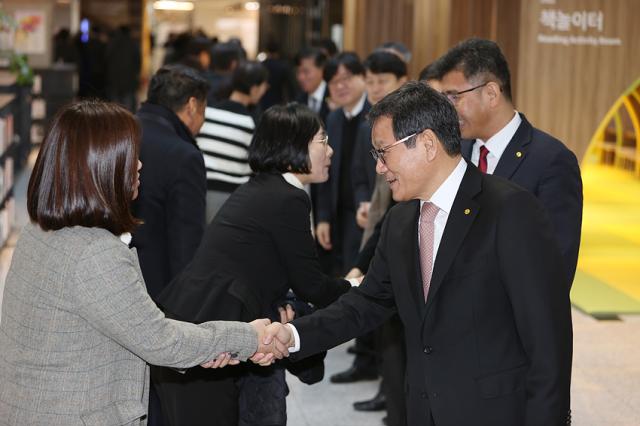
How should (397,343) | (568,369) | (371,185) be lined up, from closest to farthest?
(568,369), (397,343), (371,185)

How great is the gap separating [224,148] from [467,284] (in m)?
3.70

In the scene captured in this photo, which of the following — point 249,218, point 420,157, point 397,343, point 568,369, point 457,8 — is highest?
point 457,8

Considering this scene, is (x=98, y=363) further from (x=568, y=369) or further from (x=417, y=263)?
(x=568, y=369)

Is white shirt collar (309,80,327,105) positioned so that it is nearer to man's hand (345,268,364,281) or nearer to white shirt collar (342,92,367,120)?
white shirt collar (342,92,367,120)

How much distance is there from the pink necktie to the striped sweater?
3376mm

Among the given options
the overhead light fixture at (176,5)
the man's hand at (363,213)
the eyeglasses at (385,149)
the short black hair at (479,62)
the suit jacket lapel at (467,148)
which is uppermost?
the overhead light fixture at (176,5)

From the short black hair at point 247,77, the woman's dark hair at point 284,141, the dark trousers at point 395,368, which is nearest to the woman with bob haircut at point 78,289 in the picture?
the woman's dark hair at point 284,141

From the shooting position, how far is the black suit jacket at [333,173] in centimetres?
601

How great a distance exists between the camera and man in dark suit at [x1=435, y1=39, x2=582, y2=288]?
10.8 ft

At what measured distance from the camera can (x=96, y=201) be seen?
95.0 inches

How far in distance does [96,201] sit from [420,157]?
86 cm

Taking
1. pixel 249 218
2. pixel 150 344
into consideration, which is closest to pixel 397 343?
pixel 249 218

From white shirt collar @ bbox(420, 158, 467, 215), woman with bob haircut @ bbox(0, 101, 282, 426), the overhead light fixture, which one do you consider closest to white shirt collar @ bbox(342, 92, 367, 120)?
white shirt collar @ bbox(420, 158, 467, 215)

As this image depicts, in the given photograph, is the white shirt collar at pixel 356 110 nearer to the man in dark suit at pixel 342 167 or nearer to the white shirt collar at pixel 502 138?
the man in dark suit at pixel 342 167
